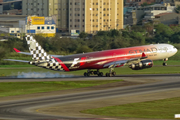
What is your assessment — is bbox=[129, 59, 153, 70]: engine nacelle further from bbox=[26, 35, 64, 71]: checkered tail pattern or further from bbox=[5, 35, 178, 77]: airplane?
bbox=[26, 35, 64, 71]: checkered tail pattern

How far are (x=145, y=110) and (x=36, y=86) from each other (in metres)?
26.0

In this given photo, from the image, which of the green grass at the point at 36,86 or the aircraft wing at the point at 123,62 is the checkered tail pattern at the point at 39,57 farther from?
the aircraft wing at the point at 123,62

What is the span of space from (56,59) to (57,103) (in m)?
26.1

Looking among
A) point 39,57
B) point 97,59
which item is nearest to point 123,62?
point 97,59

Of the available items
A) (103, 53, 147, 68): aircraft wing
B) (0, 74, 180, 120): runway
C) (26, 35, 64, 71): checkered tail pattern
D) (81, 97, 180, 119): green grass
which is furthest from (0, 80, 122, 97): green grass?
(81, 97, 180, 119): green grass

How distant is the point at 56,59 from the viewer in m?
72.1

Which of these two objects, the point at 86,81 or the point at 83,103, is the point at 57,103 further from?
the point at 86,81

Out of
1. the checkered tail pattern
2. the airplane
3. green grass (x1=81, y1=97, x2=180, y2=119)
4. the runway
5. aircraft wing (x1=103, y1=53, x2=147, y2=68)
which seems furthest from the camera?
aircraft wing (x1=103, y1=53, x2=147, y2=68)

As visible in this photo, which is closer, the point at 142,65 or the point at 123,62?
the point at 142,65

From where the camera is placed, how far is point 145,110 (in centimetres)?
4178

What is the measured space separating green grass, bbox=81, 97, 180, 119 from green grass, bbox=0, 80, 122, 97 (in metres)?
17.6

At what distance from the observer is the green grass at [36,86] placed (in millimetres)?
57938

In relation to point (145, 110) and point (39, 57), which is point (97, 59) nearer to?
point (39, 57)

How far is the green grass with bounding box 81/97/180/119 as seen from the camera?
38.9 meters
